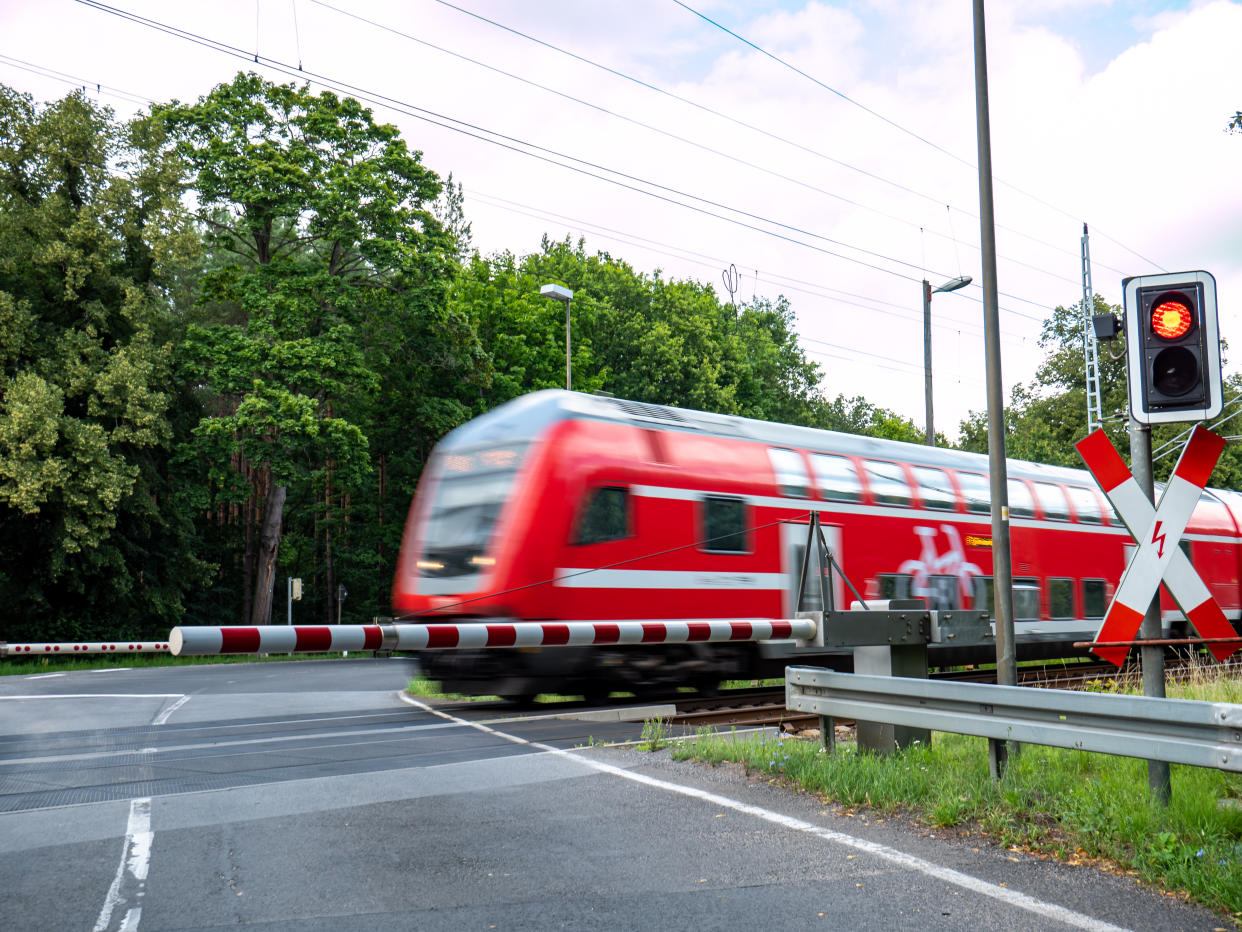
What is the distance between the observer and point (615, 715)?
1030 cm

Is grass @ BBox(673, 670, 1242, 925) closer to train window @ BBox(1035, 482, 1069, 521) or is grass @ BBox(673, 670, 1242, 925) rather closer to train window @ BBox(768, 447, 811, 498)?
train window @ BBox(768, 447, 811, 498)

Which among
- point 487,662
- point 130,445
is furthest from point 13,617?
point 487,662

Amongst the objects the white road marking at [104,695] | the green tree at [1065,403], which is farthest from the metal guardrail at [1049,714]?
the green tree at [1065,403]

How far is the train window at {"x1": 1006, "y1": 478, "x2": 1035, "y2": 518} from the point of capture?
16491mm

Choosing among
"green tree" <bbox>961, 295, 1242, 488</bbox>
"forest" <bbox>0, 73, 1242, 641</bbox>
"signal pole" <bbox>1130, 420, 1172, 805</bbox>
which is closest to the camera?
"signal pole" <bbox>1130, 420, 1172, 805</bbox>

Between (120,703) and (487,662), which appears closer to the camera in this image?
(487,662)

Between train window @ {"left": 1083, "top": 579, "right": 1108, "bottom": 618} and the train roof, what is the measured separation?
3212 millimetres

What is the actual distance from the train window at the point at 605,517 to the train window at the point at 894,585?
438 cm

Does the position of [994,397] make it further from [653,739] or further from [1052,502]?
[1052,502]

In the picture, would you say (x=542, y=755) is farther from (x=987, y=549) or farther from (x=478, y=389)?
(x=478, y=389)

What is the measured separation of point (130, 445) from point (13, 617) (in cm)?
562

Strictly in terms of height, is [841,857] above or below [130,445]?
below

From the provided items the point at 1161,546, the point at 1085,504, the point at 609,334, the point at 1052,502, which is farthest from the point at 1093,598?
the point at 609,334

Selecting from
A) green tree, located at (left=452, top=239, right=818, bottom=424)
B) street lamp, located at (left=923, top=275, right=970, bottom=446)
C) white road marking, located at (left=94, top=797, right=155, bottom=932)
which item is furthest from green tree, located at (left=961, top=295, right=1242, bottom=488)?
white road marking, located at (left=94, top=797, right=155, bottom=932)
